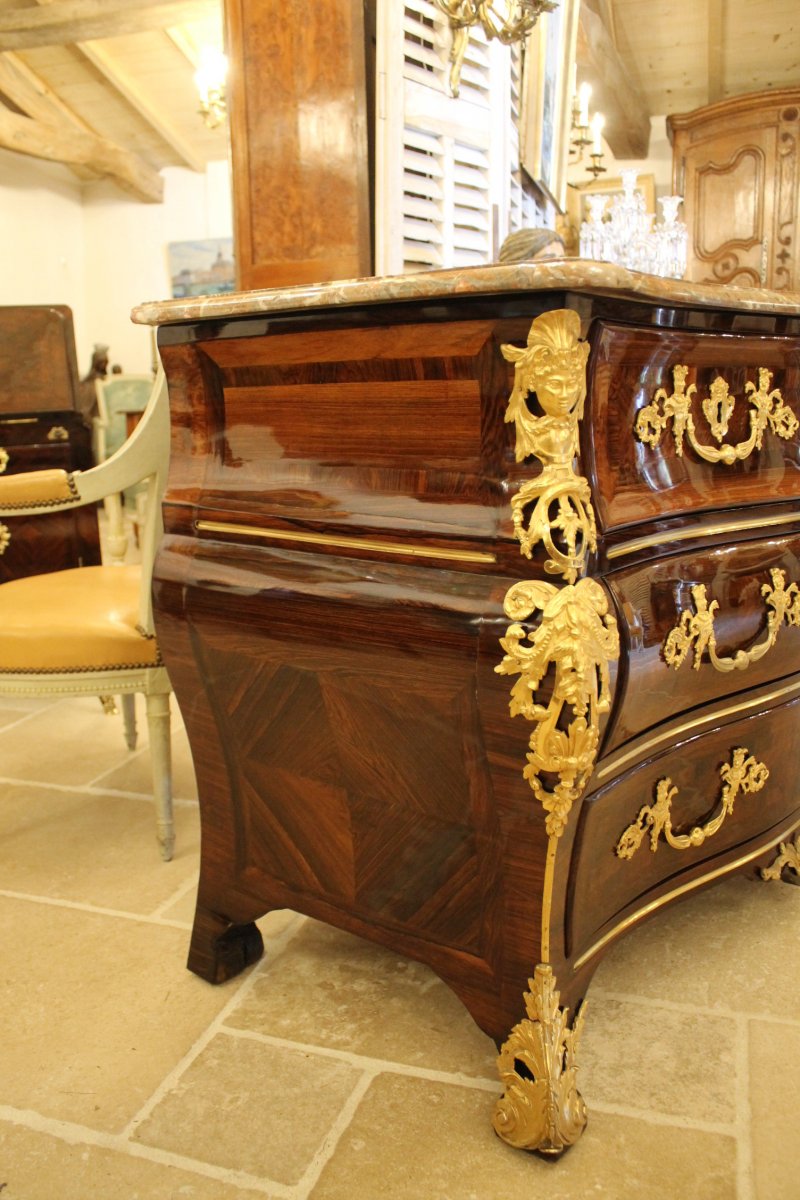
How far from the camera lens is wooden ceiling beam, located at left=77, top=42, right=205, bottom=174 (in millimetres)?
8891

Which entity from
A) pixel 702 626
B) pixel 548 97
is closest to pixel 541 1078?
pixel 702 626

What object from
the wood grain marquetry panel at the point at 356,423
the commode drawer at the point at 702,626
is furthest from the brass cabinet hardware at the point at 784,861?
the wood grain marquetry panel at the point at 356,423

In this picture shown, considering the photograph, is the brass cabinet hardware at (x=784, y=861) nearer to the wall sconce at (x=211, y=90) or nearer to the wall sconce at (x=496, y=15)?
the wall sconce at (x=496, y=15)

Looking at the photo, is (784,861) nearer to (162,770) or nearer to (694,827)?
(694,827)

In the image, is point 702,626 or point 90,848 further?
point 90,848

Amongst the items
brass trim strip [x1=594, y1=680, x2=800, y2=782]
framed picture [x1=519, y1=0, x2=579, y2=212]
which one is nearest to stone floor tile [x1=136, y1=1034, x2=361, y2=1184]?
brass trim strip [x1=594, y1=680, x2=800, y2=782]

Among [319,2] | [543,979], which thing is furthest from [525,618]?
[319,2]

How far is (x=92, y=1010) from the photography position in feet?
5.24

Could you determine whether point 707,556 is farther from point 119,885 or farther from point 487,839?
point 119,885

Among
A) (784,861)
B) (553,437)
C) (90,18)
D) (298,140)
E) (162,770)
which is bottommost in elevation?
(784,861)

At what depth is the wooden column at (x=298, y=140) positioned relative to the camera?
2193 millimetres

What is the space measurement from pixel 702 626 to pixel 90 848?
5.00 ft

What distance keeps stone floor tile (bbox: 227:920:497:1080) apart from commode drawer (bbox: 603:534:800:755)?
0.59 m

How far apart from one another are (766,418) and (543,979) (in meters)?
0.92
